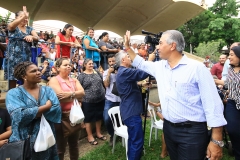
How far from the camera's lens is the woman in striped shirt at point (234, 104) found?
278cm

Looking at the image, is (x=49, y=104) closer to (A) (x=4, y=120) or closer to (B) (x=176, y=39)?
(A) (x=4, y=120)

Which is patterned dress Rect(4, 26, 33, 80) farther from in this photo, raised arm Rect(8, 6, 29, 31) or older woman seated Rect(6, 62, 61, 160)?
older woman seated Rect(6, 62, 61, 160)

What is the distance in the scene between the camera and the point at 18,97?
236 cm

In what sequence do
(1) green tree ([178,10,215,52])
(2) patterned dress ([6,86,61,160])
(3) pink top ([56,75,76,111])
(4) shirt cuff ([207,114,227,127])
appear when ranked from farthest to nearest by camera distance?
(1) green tree ([178,10,215,52]), (3) pink top ([56,75,76,111]), (2) patterned dress ([6,86,61,160]), (4) shirt cuff ([207,114,227,127])

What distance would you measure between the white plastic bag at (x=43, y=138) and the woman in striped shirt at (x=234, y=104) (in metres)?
2.36

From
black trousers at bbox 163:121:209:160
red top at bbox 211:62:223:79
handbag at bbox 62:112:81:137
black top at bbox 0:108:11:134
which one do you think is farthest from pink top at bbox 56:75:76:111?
red top at bbox 211:62:223:79

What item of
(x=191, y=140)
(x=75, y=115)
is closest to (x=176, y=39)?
(x=191, y=140)

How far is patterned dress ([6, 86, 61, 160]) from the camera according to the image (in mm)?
2273

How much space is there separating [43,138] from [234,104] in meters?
2.53

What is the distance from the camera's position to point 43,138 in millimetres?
2326

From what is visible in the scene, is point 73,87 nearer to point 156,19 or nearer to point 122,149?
point 122,149

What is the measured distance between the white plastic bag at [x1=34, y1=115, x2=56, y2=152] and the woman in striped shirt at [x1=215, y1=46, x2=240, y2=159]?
2.36m

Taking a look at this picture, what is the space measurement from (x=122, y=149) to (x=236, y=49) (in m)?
2.88

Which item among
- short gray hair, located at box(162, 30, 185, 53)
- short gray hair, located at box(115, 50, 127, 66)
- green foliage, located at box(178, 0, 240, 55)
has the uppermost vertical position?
green foliage, located at box(178, 0, 240, 55)
